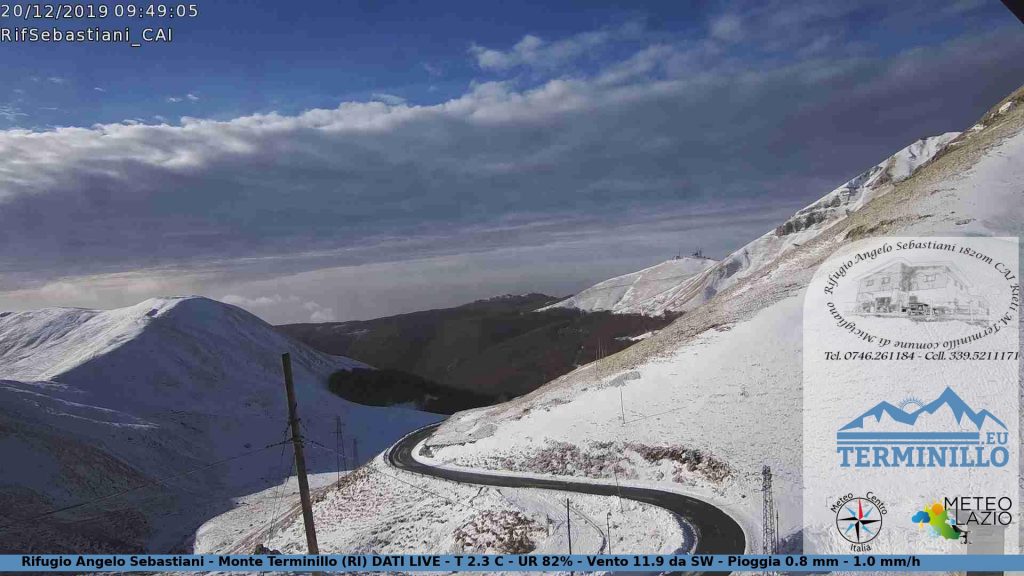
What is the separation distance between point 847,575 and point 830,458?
8.38 m

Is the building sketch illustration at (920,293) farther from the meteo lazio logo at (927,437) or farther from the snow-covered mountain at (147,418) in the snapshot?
the snow-covered mountain at (147,418)

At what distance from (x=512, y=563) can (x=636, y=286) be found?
161m

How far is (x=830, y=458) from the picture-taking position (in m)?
24.9

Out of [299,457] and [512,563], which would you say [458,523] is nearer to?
[512,563]

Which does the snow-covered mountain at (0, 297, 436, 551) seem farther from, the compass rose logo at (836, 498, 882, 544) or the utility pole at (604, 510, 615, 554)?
the compass rose logo at (836, 498, 882, 544)

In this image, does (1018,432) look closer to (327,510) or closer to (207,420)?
(327,510)

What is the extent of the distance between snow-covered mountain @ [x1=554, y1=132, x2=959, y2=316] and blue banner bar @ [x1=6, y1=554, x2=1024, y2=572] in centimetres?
10143

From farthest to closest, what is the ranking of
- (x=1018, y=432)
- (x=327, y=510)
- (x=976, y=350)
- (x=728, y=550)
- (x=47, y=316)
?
(x=47, y=316) → (x=327, y=510) → (x=976, y=350) → (x=1018, y=432) → (x=728, y=550)

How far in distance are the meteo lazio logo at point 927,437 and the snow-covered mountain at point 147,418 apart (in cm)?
4411

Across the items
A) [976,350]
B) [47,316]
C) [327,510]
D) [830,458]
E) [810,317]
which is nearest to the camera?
[830,458]

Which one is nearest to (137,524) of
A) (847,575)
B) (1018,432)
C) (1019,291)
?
(847,575)

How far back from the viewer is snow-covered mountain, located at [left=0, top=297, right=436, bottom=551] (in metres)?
39.0

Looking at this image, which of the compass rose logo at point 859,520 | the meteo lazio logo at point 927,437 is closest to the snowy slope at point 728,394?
the compass rose logo at point 859,520

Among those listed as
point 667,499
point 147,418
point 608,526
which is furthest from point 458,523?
point 147,418
